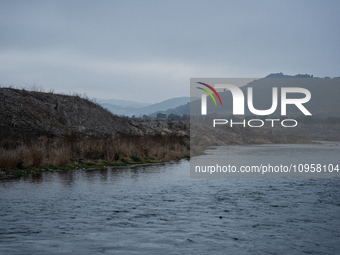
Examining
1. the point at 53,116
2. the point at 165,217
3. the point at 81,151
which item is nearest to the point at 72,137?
the point at 81,151

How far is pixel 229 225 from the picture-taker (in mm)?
9766

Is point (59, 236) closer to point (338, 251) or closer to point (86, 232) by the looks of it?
point (86, 232)

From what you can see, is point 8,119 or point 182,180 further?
point 8,119

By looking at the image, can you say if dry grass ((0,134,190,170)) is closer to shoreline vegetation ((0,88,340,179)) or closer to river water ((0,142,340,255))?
shoreline vegetation ((0,88,340,179))

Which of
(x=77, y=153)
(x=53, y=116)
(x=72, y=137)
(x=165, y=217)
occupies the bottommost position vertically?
(x=165, y=217)

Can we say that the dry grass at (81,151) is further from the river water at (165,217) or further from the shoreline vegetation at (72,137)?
the river water at (165,217)

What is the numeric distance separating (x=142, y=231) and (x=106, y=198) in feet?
13.7

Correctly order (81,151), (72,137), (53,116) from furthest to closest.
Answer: (53,116) < (72,137) < (81,151)

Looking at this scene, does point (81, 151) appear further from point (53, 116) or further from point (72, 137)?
point (53, 116)

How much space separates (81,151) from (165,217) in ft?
46.3

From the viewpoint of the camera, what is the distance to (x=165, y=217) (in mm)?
10484

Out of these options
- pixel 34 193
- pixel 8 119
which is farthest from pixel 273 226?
pixel 8 119

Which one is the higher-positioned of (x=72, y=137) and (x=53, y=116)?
(x=53, y=116)

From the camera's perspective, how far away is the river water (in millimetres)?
7973
